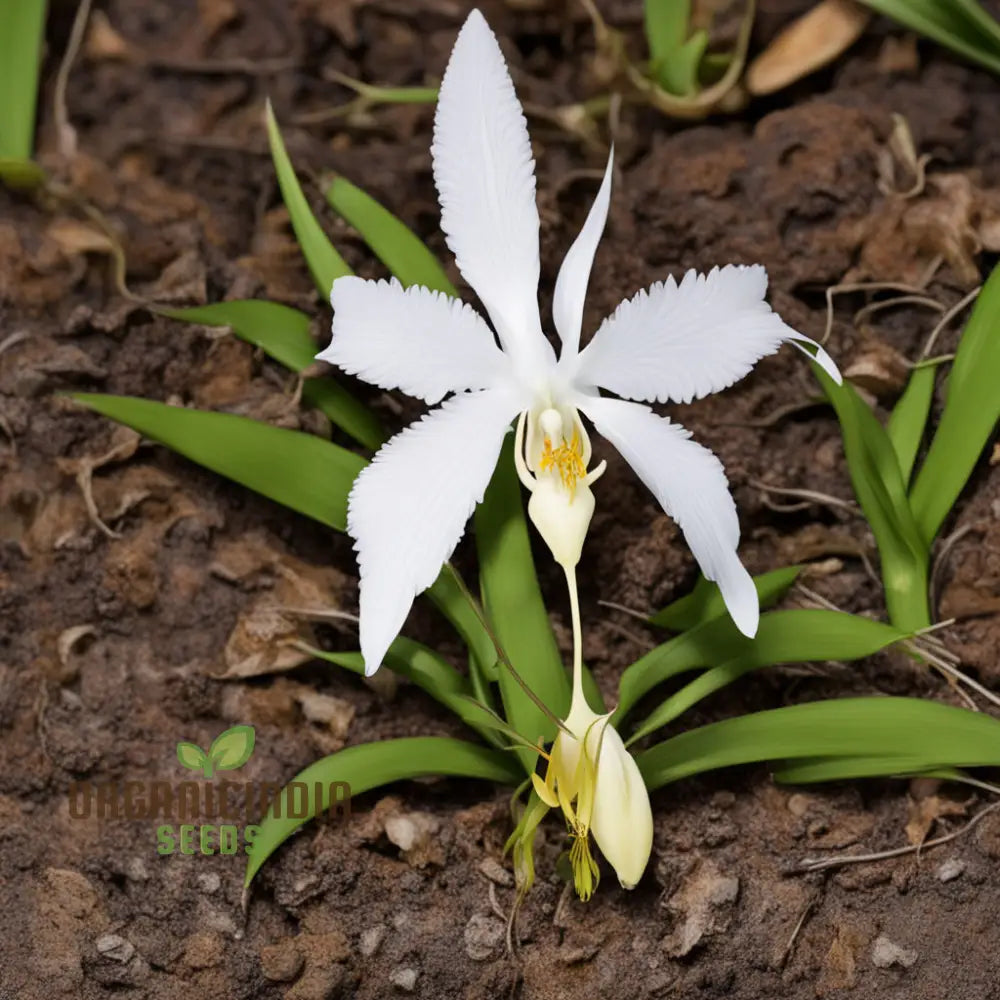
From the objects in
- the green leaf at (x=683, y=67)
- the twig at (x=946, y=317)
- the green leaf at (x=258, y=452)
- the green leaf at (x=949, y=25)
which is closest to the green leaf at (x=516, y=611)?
the green leaf at (x=258, y=452)

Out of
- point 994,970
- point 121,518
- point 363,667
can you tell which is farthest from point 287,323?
point 994,970

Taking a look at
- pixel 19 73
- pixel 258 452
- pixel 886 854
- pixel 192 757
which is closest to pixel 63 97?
pixel 19 73

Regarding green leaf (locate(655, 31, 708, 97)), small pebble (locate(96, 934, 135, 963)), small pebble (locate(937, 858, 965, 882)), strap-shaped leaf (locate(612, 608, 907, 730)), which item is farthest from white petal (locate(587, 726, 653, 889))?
green leaf (locate(655, 31, 708, 97))

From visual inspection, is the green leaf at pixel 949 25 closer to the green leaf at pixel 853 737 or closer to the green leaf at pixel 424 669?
the green leaf at pixel 853 737

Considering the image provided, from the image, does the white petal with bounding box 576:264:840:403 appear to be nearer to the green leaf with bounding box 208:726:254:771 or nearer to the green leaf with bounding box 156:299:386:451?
the green leaf with bounding box 156:299:386:451

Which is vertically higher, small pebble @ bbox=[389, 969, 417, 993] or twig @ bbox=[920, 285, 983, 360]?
twig @ bbox=[920, 285, 983, 360]
